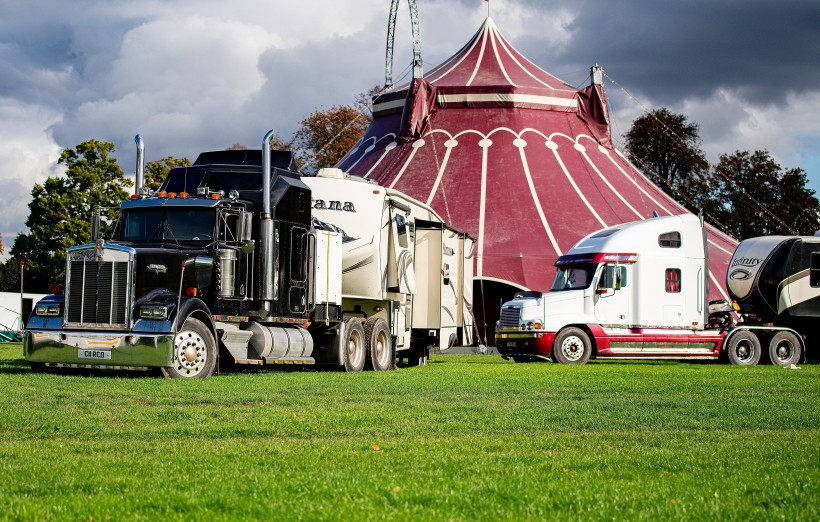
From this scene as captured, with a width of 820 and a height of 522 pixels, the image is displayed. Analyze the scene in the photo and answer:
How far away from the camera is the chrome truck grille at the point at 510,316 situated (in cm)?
2573

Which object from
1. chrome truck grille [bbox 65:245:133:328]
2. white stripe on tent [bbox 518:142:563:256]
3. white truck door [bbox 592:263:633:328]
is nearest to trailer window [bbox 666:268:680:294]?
white truck door [bbox 592:263:633:328]

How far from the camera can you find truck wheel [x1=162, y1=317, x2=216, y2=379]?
15078mm

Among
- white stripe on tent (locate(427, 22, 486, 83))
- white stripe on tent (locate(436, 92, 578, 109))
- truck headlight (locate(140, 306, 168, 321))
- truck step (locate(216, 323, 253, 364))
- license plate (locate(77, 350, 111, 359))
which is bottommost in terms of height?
license plate (locate(77, 350, 111, 359))

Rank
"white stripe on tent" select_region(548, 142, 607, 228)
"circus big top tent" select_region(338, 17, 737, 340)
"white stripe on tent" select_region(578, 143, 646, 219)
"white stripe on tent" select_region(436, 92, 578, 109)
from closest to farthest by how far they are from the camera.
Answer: "circus big top tent" select_region(338, 17, 737, 340), "white stripe on tent" select_region(548, 142, 607, 228), "white stripe on tent" select_region(578, 143, 646, 219), "white stripe on tent" select_region(436, 92, 578, 109)

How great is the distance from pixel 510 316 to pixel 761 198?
Result: 130ft

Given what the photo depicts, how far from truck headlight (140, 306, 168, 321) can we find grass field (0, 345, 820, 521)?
1649mm

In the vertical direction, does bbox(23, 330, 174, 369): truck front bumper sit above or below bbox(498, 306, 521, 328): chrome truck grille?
below

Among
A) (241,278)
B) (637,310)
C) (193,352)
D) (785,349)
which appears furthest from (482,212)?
(193,352)

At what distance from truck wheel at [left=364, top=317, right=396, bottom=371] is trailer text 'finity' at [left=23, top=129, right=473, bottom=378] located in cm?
3

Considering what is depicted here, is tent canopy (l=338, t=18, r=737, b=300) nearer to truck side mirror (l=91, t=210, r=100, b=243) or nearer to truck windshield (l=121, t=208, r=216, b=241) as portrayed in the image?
truck windshield (l=121, t=208, r=216, b=241)

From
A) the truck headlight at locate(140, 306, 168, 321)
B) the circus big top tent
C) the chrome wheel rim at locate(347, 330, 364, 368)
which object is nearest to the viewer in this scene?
the truck headlight at locate(140, 306, 168, 321)

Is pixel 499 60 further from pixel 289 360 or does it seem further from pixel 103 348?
pixel 103 348

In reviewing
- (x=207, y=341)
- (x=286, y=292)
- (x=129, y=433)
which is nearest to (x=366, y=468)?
(x=129, y=433)

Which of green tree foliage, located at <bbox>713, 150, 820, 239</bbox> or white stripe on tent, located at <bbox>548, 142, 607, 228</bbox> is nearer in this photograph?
white stripe on tent, located at <bbox>548, 142, 607, 228</bbox>
